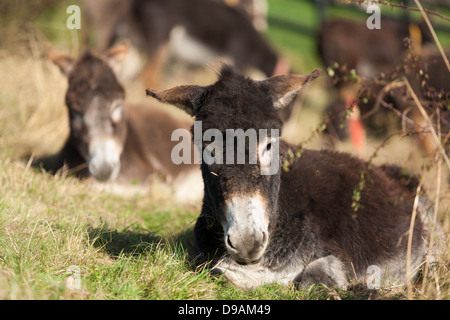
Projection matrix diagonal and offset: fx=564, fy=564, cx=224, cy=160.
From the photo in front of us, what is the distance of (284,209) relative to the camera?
13.7 feet

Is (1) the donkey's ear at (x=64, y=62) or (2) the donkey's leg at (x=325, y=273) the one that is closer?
(2) the donkey's leg at (x=325, y=273)

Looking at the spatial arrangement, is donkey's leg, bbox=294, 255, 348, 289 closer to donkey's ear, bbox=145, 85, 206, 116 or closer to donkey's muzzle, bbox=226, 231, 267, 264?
donkey's muzzle, bbox=226, 231, 267, 264

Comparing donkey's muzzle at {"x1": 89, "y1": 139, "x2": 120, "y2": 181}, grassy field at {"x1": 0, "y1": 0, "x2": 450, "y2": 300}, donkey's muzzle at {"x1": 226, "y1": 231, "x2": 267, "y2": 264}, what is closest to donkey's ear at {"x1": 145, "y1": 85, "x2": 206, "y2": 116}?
grassy field at {"x1": 0, "y1": 0, "x2": 450, "y2": 300}

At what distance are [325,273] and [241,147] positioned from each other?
45.4 inches

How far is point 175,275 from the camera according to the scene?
12.4 ft

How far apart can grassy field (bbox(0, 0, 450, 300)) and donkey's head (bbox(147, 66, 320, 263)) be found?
419mm

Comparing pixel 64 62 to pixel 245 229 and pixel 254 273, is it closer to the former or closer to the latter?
pixel 254 273

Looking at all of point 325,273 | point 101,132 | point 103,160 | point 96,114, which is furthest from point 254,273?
point 96,114

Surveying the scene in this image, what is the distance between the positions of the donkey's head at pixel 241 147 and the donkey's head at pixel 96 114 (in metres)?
2.68

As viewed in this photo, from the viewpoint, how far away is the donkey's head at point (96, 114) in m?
6.45

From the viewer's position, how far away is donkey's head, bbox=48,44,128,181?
6.45 metres

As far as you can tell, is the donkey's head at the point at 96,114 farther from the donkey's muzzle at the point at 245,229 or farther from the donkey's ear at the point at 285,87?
the donkey's muzzle at the point at 245,229

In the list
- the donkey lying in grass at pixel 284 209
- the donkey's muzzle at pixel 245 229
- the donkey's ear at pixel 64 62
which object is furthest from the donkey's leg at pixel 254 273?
the donkey's ear at pixel 64 62
